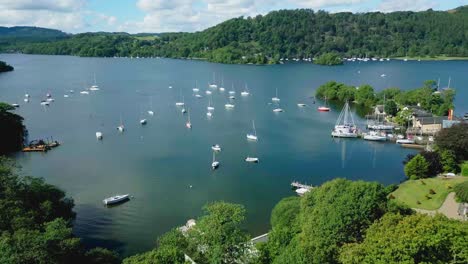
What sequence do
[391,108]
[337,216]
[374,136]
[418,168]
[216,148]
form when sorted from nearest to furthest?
[337,216]
[418,168]
[216,148]
[374,136]
[391,108]

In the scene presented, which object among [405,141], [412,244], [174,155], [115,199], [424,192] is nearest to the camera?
[412,244]

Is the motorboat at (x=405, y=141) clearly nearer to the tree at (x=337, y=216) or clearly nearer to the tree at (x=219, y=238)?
the tree at (x=337, y=216)

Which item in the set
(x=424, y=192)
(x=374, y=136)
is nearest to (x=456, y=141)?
(x=424, y=192)

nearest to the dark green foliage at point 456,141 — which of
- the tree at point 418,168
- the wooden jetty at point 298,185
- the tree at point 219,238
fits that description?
the tree at point 418,168

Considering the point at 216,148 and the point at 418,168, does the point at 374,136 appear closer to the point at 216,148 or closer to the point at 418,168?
the point at 418,168

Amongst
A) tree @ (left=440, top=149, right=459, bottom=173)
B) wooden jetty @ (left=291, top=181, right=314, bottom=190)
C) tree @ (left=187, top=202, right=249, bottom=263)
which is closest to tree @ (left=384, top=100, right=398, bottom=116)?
tree @ (left=440, top=149, right=459, bottom=173)

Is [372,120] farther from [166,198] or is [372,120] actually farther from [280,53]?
[280,53]

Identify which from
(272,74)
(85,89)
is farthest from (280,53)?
(85,89)

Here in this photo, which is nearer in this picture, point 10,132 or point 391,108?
point 10,132
